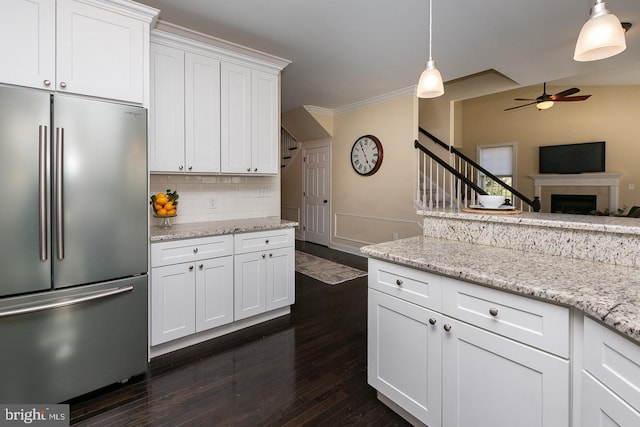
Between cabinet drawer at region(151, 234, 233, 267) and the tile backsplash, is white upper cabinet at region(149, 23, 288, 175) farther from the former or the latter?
cabinet drawer at region(151, 234, 233, 267)

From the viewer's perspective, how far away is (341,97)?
518 cm

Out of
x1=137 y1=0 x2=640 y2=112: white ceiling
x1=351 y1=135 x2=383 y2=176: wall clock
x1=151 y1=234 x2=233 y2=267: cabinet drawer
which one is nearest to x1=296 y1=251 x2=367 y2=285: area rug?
x1=351 y1=135 x2=383 y2=176: wall clock

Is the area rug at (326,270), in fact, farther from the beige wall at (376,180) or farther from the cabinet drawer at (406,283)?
the cabinet drawer at (406,283)

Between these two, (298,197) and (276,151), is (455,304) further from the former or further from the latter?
(298,197)

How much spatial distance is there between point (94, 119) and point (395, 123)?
406 cm

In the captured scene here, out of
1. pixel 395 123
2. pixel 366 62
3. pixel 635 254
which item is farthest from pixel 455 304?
pixel 395 123

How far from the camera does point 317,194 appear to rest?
21.5ft

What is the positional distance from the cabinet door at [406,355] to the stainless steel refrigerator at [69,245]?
1.54 metres

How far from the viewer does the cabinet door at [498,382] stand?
1.16 metres

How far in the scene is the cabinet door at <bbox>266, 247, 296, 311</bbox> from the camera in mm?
2986

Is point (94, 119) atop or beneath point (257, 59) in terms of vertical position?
beneath

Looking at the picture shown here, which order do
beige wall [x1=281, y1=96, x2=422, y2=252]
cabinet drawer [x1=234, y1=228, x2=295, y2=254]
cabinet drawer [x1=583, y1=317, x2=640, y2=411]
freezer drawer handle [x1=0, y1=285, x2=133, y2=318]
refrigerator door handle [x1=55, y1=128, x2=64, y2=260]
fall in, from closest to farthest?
cabinet drawer [x1=583, y1=317, x2=640, y2=411] → freezer drawer handle [x1=0, y1=285, x2=133, y2=318] → refrigerator door handle [x1=55, y1=128, x2=64, y2=260] → cabinet drawer [x1=234, y1=228, x2=295, y2=254] → beige wall [x1=281, y1=96, x2=422, y2=252]

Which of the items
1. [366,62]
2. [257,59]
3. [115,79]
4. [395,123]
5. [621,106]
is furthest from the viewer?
[621,106]

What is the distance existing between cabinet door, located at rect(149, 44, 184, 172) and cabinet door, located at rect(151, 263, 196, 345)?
0.88 m
